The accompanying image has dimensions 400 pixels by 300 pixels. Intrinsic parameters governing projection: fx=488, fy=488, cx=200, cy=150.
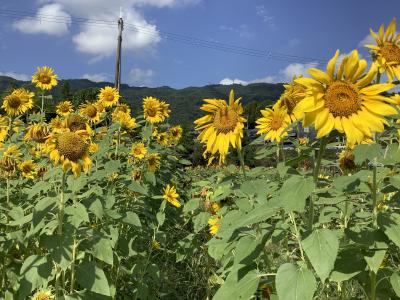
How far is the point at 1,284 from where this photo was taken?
3014 millimetres

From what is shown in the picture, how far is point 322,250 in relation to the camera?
5.27ft

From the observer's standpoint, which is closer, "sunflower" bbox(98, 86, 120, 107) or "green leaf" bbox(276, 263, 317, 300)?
"green leaf" bbox(276, 263, 317, 300)

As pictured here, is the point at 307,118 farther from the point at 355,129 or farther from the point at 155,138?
the point at 155,138

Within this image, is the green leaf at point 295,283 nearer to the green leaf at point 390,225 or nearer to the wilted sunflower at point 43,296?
the green leaf at point 390,225

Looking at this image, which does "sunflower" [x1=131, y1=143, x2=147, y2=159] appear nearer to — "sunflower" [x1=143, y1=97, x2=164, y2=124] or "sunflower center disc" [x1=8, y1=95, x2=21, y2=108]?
"sunflower" [x1=143, y1=97, x2=164, y2=124]

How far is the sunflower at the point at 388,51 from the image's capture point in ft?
6.77

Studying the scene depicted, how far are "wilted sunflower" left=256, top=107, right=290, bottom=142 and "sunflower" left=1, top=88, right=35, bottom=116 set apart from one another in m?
3.21

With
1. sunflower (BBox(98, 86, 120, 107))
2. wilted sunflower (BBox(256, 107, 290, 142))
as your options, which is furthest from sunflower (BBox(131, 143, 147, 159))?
wilted sunflower (BBox(256, 107, 290, 142))

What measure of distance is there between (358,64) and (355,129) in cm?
22

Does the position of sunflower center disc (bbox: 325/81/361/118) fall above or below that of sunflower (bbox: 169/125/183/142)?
above

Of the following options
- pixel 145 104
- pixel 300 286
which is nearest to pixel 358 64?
pixel 300 286

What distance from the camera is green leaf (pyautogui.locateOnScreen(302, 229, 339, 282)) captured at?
1.56 metres

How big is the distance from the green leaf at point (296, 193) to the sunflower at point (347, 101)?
18 centimetres

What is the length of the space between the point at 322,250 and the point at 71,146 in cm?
134
